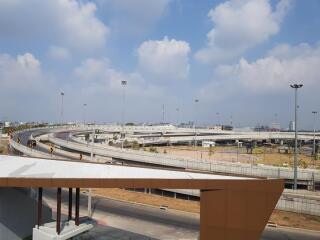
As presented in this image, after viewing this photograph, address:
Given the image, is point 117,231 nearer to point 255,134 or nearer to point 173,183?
point 173,183

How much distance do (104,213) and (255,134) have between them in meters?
132

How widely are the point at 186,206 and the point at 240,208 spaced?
76.8 ft

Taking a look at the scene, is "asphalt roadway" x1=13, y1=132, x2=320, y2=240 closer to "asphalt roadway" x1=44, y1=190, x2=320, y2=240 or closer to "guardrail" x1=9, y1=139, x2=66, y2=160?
"asphalt roadway" x1=44, y1=190, x2=320, y2=240

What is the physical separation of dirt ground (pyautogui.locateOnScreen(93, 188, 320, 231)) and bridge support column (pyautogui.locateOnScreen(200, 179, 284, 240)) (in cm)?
1803

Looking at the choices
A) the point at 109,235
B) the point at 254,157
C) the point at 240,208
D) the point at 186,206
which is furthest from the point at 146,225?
the point at 254,157

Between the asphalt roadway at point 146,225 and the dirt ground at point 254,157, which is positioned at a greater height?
the dirt ground at point 254,157

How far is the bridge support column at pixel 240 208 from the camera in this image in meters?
23.1

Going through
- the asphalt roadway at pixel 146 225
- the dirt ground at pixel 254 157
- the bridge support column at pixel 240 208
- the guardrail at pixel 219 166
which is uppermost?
the bridge support column at pixel 240 208

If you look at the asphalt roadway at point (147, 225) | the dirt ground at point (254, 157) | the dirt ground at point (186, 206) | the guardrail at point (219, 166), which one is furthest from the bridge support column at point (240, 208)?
the dirt ground at point (254, 157)

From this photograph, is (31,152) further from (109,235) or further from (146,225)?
(109,235)

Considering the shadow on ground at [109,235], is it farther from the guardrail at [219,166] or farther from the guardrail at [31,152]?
the guardrail at [31,152]

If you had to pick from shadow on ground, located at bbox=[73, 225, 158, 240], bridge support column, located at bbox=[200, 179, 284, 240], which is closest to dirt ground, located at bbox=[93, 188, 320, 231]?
shadow on ground, located at bbox=[73, 225, 158, 240]

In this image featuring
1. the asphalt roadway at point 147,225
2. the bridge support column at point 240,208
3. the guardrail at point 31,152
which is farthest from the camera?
the guardrail at point 31,152

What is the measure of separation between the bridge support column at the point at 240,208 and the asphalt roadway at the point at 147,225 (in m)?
11.4
